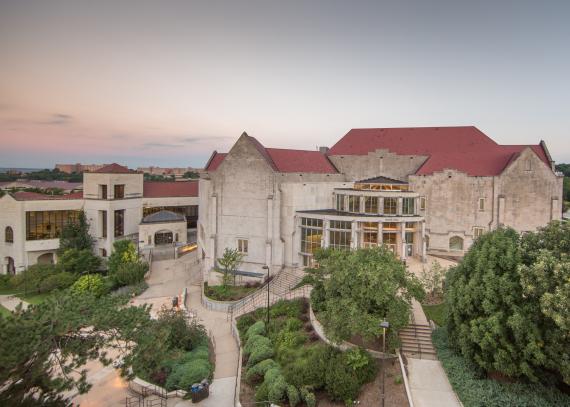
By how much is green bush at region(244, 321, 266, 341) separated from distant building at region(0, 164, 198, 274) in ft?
105

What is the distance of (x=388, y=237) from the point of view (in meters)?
40.9

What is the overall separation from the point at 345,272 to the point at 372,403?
7484 millimetres

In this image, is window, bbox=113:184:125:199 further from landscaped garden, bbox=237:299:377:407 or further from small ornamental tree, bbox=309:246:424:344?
small ornamental tree, bbox=309:246:424:344

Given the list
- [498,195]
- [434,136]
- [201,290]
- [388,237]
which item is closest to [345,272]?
[388,237]


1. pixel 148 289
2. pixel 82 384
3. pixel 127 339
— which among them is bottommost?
pixel 148 289

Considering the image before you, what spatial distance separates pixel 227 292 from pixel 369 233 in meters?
16.2

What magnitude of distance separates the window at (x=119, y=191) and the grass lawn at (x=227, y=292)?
986 inches

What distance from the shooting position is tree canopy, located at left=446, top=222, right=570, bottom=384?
56.1ft

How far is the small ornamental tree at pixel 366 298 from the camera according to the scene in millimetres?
21922

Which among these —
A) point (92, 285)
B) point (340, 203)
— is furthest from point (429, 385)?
point (92, 285)

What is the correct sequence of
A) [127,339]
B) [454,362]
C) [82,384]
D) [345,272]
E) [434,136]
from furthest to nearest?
[434,136], [345,272], [454,362], [127,339], [82,384]

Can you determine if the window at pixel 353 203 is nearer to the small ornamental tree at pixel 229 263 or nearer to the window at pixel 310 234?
the window at pixel 310 234

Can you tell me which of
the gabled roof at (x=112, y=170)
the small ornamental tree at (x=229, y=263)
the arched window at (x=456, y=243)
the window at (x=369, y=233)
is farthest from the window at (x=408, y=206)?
the gabled roof at (x=112, y=170)

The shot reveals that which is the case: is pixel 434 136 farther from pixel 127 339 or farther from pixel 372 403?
pixel 127 339
